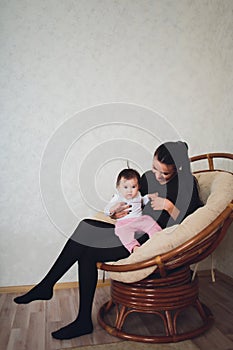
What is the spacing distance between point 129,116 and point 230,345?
1763 millimetres

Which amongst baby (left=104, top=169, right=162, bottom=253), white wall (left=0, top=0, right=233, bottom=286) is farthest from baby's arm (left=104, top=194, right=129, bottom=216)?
white wall (left=0, top=0, right=233, bottom=286)

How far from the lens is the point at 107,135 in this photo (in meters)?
3.00

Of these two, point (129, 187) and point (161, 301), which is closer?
point (161, 301)

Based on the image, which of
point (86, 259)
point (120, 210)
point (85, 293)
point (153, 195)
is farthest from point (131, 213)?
point (85, 293)

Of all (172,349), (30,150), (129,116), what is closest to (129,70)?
(129,116)

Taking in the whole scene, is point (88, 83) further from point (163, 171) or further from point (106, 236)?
point (106, 236)

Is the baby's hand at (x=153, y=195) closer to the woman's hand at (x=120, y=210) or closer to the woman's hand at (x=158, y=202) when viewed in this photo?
the woman's hand at (x=158, y=202)

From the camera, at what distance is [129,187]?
7.87ft

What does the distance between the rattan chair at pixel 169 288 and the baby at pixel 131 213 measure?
190 mm

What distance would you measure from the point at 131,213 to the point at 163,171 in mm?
327

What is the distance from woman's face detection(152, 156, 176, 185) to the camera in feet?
7.57

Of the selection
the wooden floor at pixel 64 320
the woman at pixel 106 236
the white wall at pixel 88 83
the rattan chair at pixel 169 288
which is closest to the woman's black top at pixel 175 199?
the woman at pixel 106 236

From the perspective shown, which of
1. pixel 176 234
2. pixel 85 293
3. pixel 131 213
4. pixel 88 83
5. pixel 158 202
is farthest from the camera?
pixel 88 83

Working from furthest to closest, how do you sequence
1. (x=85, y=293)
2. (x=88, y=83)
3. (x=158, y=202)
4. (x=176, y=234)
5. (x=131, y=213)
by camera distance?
(x=88, y=83), (x=131, y=213), (x=158, y=202), (x=85, y=293), (x=176, y=234)
